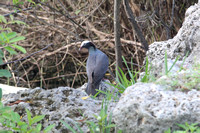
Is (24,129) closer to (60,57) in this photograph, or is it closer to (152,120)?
(152,120)

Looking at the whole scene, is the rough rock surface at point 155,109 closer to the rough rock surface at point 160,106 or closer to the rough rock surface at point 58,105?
the rough rock surface at point 160,106

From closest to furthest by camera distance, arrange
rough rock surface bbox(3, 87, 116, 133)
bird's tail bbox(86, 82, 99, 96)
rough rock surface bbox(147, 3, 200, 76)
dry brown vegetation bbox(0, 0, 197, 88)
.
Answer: rough rock surface bbox(3, 87, 116, 133)
rough rock surface bbox(147, 3, 200, 76)
bird's tail bbox(86, 82, 99, 96)
dry brown vegetation bbox(0, 0, 197, 88)

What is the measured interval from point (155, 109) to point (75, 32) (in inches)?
200

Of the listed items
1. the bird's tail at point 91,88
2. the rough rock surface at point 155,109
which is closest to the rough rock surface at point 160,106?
the rough rock surface at point 155,109

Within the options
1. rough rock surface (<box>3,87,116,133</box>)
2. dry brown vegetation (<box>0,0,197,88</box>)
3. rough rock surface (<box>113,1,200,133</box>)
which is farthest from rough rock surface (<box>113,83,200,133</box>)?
dry brown vegetation (<box>0,0,197,88</box>)

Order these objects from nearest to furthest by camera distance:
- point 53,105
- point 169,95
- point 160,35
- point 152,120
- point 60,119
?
point 152,120, point 169,95, point 60,119, point 53,105, point 160,35

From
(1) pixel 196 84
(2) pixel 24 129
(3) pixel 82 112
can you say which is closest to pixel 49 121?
(3) pixel 82 112

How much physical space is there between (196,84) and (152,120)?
20.6 inches

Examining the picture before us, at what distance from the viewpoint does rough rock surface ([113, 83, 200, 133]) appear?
1908 mm

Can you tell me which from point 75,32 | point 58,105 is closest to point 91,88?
point 58,105

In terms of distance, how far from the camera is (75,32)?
6.84 metres

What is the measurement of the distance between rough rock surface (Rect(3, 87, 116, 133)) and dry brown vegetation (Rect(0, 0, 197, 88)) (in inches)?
119

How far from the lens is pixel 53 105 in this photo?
2.80m

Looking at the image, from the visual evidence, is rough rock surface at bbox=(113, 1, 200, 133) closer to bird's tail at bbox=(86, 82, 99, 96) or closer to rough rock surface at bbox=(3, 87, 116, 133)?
rough rock surface at bbox=(3, 87, 116, 133)
